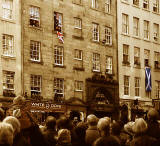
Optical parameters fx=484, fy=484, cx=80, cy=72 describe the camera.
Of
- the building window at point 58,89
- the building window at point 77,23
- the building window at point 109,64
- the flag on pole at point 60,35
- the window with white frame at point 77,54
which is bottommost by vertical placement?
the building window at point 58,89

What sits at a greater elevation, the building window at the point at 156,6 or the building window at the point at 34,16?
the building window at the point at 156,6

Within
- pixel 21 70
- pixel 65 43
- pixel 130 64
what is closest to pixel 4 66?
pixel 21 70

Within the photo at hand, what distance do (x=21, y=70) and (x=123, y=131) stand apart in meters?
23.1

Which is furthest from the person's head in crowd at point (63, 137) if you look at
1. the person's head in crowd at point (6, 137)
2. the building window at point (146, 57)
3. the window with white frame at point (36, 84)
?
the building window at point (146, 57)

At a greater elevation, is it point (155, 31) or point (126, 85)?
point (155, 31)

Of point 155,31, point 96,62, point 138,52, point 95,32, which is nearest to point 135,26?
point 138,52

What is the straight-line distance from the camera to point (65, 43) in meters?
38.2

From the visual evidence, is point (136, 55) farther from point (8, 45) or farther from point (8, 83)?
point (8, 83)

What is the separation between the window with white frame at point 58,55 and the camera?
3769cm

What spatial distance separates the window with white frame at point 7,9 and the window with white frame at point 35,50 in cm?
259

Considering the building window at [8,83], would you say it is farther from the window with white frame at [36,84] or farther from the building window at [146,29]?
the building window at [146,29]

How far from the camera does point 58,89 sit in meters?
37.3

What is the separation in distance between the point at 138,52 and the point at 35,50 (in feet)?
44.8

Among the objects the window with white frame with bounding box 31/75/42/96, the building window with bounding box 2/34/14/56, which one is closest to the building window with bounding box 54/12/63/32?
the window with white frame with bounding box 31/75/42/96
